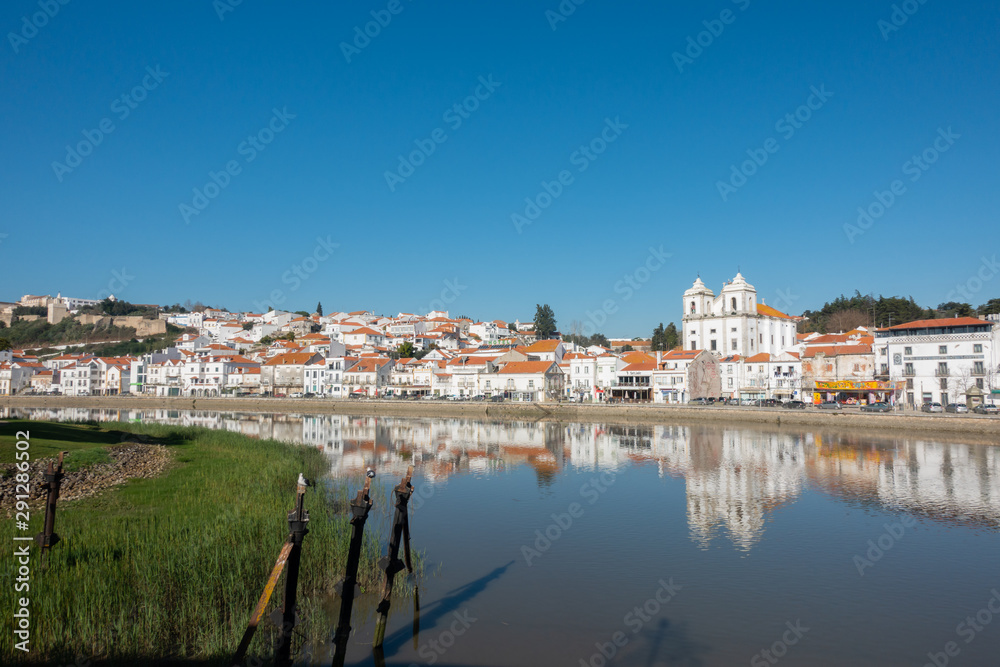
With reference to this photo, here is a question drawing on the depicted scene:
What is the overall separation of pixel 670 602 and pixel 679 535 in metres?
4.94

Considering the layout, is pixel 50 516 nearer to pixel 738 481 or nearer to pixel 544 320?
pixel 738 481

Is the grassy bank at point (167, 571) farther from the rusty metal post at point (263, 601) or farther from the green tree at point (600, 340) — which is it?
the green tree at point (600, 340)

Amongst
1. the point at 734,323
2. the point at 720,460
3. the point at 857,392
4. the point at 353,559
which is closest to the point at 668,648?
the point at 353,559

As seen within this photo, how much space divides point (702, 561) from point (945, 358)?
141 feet

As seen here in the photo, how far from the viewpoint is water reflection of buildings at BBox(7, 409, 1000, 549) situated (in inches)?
778

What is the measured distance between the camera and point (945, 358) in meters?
46.4

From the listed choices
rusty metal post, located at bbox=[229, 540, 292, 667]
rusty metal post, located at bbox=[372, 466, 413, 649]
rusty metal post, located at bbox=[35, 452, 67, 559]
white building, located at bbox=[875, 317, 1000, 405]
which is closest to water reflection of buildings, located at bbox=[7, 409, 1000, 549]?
rusty metal post, located at bbox=[372, 466, 413, 649]

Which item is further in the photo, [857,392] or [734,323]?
[734,323]

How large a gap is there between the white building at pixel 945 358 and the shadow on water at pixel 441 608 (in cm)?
4590

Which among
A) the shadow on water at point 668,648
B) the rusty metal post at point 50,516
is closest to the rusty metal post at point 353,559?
the shadow on water at point 668,648

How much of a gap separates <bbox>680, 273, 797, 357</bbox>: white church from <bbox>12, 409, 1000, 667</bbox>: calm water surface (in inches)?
1897

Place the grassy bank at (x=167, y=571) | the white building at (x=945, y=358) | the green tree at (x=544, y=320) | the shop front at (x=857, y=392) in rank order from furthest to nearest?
the green tree at (x=544, y=320) < the shop front at (x=857, y=392) < the white building at (x=945, y=358) < the grassy bank at (x=167, y=571)

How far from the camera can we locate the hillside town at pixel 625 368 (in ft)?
156

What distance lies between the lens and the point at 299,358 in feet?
275
